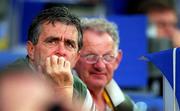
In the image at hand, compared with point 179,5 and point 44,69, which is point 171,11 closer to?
point 179,5

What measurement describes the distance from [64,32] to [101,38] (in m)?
0.64

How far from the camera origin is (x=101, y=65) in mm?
2836

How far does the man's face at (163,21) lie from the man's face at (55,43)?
4.38 meters

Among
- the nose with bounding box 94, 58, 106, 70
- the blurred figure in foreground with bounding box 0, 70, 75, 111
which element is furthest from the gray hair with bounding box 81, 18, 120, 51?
the blurred figure in foreground with bounding box 0, 70, 75, 111

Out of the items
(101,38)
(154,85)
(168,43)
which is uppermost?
(101,38)

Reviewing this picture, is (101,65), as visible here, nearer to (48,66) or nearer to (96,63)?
(96,63)

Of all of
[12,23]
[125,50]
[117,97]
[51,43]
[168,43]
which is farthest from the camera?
[12,23]

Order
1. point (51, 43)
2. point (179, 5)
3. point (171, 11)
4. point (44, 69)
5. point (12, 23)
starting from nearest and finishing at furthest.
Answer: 1. point (44, 69)
2. point (51, 43)
3. point (171, 11)
4. point (12, 23)
5. point (179, 5)

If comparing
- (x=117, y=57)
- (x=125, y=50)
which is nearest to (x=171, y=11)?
(x=125, y=50)

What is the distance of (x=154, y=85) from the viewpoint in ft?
19.6

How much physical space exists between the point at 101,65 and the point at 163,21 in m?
3.93

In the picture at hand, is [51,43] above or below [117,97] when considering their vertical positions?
above

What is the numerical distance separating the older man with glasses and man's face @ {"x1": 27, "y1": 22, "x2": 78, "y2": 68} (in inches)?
19.0

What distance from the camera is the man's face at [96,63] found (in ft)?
9.23
